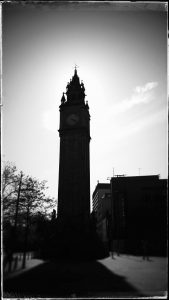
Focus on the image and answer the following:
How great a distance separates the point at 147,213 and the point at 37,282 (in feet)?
102

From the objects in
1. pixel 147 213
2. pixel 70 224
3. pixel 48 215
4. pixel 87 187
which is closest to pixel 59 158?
pixel 87 187

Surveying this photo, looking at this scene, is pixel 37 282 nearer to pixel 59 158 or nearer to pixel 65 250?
pixel 65 250

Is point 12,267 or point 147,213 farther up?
point 12,267

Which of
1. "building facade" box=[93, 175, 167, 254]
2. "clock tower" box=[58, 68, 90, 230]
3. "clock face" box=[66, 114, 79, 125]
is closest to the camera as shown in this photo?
"clock tower" box=[58, 68, 90, 230]

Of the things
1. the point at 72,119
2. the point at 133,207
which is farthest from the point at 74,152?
the point at 133,207

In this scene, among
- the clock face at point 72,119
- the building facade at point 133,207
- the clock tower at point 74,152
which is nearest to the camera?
the clock tower at point 74,152

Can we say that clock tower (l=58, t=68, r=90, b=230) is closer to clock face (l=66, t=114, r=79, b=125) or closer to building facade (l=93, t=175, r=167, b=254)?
clock face (l=66, t=114, r=79, b=125)

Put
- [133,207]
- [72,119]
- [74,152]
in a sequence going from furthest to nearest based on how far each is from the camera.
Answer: [133,207] < [74,152] < [72,119]

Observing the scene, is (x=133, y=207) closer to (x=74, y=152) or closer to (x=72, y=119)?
(x=74, y=152)

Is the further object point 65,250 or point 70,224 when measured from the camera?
point 70,224

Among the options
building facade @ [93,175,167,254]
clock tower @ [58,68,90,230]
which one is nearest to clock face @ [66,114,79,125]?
clock tower @ [58,68,90,230]

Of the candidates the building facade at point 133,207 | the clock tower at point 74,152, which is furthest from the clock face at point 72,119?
the building facade at point 133,207

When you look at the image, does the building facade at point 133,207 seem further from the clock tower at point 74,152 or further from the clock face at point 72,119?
the clock face at point 72,119

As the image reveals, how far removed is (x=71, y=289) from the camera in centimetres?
514
